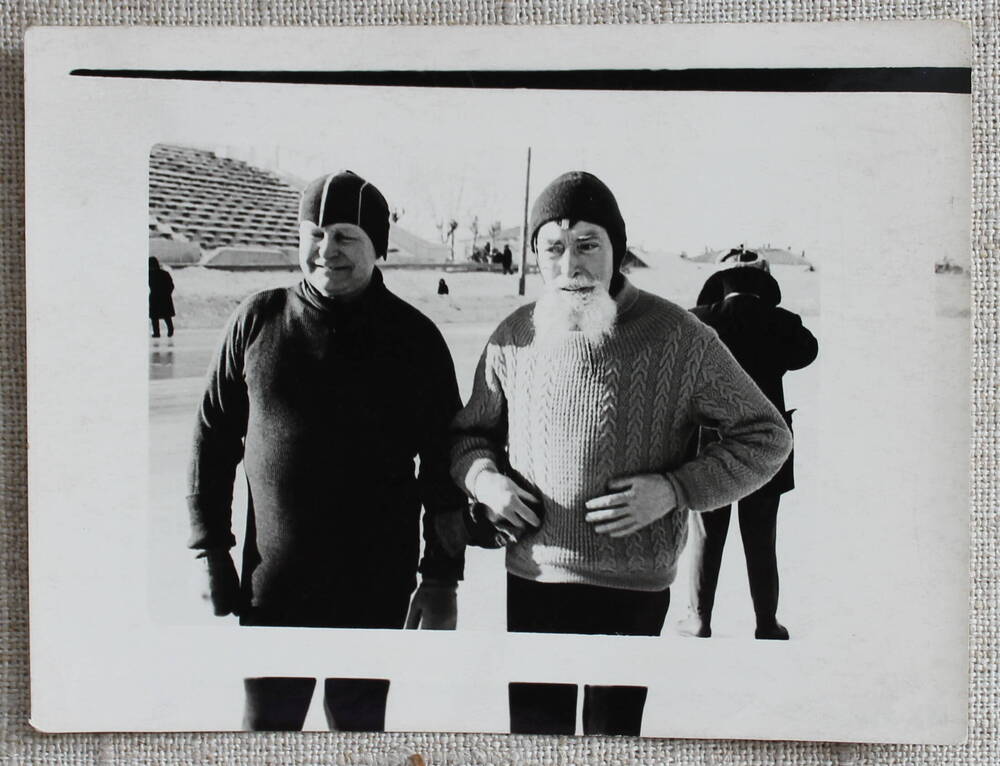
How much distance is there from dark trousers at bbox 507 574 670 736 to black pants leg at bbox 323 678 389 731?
0.09 meters

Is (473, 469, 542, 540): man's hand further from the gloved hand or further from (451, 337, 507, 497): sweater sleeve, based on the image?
the gloved hand

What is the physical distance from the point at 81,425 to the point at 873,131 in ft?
1.97

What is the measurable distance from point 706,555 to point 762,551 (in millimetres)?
41

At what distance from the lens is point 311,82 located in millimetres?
549

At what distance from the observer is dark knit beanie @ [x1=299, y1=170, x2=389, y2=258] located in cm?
55

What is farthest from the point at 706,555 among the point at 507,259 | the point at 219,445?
the point at 219,445

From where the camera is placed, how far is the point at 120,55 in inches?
21.7

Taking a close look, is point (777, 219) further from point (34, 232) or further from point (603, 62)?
point (34, 232)

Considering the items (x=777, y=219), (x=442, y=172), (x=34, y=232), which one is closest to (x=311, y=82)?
(x=442, y=172)

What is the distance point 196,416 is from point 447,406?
181mm

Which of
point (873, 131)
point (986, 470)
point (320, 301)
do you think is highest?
point (873, 131)

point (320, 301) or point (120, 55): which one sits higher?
point (120, 55)

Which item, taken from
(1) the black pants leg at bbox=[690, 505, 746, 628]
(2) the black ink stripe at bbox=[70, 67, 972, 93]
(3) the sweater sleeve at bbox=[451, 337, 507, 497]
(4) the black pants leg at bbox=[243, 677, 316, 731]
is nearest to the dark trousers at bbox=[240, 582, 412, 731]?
(4) the black pants leg at bbox=[243, 677, 316, 731]

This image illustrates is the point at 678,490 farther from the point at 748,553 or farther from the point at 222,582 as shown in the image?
the point at 222,582
